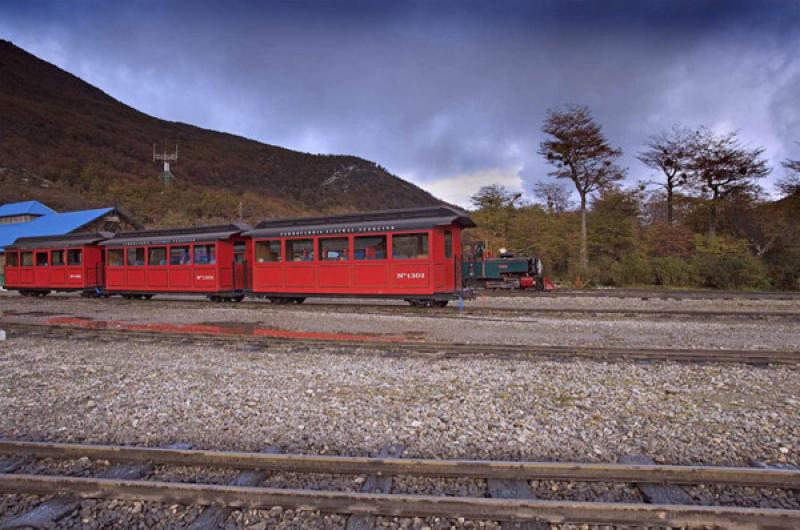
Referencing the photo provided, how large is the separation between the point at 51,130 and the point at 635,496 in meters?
102

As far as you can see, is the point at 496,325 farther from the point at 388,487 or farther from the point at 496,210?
the point at 496,210

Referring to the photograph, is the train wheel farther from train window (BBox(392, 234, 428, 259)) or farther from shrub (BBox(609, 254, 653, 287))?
shrub (BBox(609, 254, 653, 287))

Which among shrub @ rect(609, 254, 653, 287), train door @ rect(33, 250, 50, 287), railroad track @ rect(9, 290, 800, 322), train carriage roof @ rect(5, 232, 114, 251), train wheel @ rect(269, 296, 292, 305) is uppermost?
train carriage roof @ rect(5, 232, 114, 251)

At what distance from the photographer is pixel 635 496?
10.1 feet

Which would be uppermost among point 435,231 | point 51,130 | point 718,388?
point 51,130

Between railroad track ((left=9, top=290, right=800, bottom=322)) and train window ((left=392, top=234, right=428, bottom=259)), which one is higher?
train window ((left=392, top=234, right=428, bottom=259))

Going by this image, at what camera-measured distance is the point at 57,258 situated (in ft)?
71.7

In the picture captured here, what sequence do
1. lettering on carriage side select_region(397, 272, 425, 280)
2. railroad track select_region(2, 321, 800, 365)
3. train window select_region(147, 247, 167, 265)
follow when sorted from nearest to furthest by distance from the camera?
railroad track select_region(2, 321, 800, 365), lettering on carriage side select_region(397, 272, 425, 280), train window select_region(147, 247, 167, 265)

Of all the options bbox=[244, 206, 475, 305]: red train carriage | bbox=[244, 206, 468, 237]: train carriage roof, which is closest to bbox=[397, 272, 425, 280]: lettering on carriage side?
bbox=[244, 206, 475, 305]: red train carriage

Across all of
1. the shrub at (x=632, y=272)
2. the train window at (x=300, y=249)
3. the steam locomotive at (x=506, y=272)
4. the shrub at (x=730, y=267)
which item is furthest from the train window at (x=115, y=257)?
the shrub at (x=730, y=267)

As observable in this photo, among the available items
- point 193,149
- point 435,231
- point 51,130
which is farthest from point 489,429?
point 193,149

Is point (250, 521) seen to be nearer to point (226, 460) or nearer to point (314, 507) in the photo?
point (314, 507)

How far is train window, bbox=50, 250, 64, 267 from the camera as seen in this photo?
21.7 meters

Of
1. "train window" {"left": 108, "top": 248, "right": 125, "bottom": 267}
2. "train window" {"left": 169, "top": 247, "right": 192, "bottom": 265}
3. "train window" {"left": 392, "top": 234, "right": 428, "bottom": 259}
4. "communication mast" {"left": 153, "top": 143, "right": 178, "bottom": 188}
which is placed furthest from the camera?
"communication mast" {"left": 153, "top": 143, "right": 178, "bottom": 188}
